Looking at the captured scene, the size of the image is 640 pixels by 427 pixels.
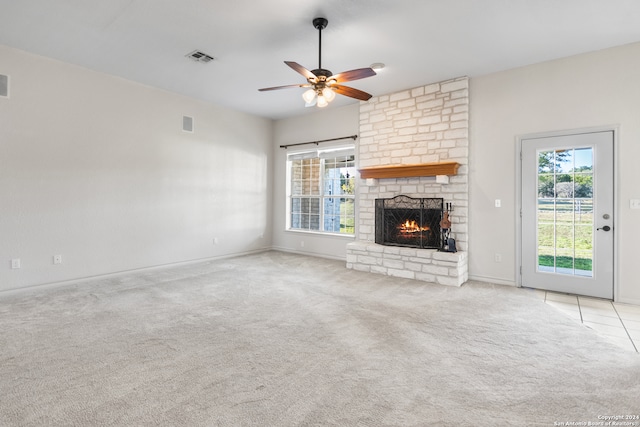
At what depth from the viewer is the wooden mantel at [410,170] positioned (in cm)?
462

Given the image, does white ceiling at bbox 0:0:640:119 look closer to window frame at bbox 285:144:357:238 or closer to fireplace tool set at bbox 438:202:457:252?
window frame at bbox 285:144:357:238

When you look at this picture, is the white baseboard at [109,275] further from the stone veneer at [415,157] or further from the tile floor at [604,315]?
the tile floor at [604,315]

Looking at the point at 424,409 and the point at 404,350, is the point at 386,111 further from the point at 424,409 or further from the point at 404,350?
the point at 424,409

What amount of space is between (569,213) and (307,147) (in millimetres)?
4544

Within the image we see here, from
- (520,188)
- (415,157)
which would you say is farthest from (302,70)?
(520,188)

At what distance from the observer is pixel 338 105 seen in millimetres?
6031

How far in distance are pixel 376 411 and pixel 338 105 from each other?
17.5 ft

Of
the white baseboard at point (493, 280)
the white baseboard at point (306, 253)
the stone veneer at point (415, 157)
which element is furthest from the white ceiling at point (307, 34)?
the white baseboard at point (306, 253)

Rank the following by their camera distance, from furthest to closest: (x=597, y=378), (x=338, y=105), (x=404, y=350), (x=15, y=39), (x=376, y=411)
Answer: (x=338, y=105) < (x=15, y=39) < (x=404, y=350) < (x=597, y=378) < (x=376, y=411)

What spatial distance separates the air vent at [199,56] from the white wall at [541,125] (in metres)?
3.74

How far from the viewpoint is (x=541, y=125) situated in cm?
414

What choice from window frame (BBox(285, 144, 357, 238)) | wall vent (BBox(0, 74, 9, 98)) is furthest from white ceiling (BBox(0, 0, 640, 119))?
window frame (BBox(285, 144, 357, 238))

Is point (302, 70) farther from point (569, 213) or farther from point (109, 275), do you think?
point (109, 275)

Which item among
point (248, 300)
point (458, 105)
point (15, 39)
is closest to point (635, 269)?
point (458, 105)
